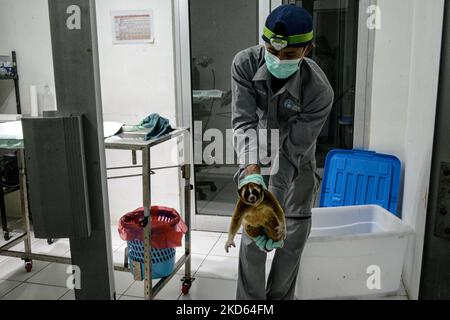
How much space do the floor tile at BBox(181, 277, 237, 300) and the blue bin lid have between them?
2.54 feet

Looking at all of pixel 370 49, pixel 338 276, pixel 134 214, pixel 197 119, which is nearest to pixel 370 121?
pixel 370 49

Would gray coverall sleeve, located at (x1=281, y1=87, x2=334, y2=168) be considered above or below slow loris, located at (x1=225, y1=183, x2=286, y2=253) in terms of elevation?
above

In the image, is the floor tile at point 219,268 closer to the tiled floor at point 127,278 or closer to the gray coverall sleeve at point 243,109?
the tiled floor at point 127,278

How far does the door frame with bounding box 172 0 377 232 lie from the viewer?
7.81ft

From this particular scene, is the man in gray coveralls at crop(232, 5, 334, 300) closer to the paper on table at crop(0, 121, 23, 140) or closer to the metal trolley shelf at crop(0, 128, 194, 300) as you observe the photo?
the metal trolley shelf at crop(0, 128, 194, 300)

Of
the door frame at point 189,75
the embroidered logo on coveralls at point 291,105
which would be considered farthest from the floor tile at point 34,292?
the embroidered logo on coveralls at point 291,105

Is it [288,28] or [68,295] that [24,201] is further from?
[288,28]

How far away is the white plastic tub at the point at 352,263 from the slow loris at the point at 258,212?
0.61 meters

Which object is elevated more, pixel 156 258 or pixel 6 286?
pixel 156 258

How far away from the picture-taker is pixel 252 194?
1.26m

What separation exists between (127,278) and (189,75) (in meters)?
1.41

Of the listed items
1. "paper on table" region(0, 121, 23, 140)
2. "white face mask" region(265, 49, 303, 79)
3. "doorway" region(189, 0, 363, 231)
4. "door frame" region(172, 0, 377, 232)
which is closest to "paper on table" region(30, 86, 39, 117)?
"paper on table" region(0, 121, 23, 140)

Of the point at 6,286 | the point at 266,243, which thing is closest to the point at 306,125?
the point at 266,243
